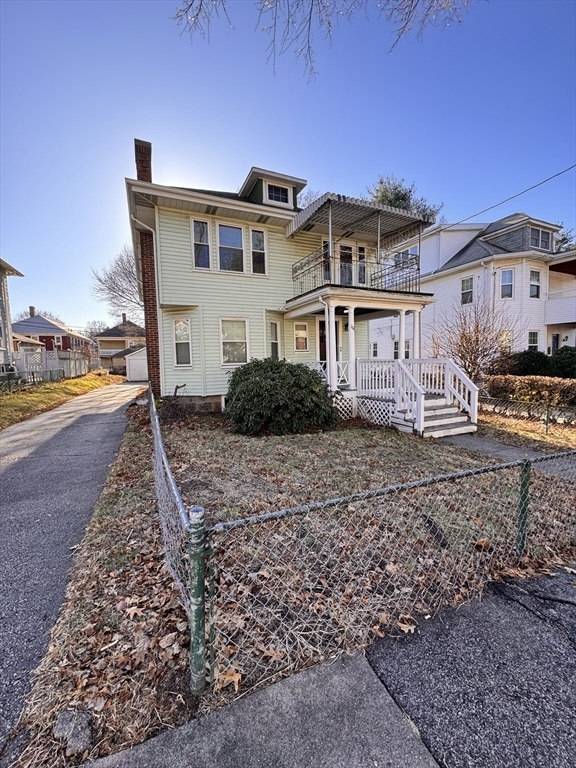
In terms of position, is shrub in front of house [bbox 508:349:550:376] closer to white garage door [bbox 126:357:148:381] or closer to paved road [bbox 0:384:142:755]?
paved road [bbox 0:384:142:755]

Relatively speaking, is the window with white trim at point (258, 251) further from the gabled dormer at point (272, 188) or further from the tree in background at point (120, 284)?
Answer: the tree in background at point (120, 284)

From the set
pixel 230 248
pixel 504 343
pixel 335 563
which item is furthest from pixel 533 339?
pixel 335 563

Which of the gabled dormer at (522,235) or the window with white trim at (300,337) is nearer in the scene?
the window with white trim at (300,337)

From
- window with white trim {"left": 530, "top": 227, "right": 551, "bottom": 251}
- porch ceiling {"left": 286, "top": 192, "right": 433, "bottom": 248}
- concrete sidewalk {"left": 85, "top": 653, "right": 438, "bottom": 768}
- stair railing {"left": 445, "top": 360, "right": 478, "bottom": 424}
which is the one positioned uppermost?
window with white trim {"left": 530, "top": 227, "right": 551, "bottom": 251}

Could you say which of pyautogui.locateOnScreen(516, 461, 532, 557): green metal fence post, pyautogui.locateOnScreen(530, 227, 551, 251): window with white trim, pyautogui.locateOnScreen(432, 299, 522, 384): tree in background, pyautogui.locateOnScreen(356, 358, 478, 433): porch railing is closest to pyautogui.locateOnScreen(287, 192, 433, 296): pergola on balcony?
pyautogui.locateOnScreen(356, 358, 478, 433): porch railing

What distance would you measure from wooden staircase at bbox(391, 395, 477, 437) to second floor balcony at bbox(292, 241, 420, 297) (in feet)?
14.4

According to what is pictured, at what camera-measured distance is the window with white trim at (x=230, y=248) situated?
1116cm

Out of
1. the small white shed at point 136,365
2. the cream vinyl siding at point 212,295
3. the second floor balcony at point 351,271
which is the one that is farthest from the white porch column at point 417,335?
the small white shed at point 136,365

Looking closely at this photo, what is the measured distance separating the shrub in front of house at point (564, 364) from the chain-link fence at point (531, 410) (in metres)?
5.70

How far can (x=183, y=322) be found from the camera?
11.0 meters

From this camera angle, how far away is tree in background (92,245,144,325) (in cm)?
2645

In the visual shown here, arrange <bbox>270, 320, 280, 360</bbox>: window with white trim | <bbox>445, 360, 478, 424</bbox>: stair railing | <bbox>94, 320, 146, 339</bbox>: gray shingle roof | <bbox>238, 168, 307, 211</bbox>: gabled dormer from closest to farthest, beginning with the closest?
<bbox>445, 360, 478, 424</bbox>: stair railing < <bbox>238, 168, 307, 211</bbox>: gabled dormer < <bbox>270, 320, 280, 360</bbox>: window with white trim < <bbox>94, 320, 146, 339</bbox>: gray shingle roof

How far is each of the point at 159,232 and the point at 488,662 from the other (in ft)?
38.0

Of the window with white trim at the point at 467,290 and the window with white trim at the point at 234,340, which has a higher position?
the window with white trim at the point at 467,290
